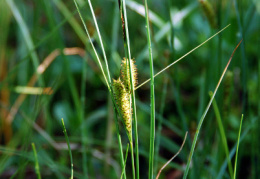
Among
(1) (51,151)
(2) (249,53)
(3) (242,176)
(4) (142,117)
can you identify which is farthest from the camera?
(2) (249,53)

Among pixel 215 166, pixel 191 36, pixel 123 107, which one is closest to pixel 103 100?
pixel 191 36

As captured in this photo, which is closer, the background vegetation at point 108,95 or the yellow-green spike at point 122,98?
the yellow-green spike at point 122,98

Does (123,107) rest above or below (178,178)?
above

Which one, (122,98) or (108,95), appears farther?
(108,95)

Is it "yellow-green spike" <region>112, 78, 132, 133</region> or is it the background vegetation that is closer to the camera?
"yellow-green spike" <region>112, 78, 132, 133</region>

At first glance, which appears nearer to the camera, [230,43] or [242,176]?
[242,176]

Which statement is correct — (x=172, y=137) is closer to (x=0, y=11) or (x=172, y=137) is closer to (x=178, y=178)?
(x=178, y=178)

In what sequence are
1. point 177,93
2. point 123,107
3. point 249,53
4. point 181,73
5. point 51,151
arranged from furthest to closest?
point 181,73 → point 249,53 → point 51,151 → point 177,93 → point 123,107

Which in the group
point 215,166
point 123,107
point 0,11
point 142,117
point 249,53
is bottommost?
point 215,166

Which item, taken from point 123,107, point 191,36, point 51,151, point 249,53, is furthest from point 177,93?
point 191,36
